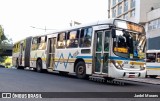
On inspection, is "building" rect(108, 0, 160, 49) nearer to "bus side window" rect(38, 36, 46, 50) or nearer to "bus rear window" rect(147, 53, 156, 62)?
"bus rear window" rect(147, 53, 156, 62)

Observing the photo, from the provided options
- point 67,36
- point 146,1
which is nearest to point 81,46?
point 67,36

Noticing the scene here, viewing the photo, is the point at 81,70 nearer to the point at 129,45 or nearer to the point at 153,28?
the point at 129,45

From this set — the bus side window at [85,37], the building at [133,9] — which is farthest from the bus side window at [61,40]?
the building at [133,9]

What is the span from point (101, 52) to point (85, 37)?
189cm

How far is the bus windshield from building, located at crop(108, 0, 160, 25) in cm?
3794

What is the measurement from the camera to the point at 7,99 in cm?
911

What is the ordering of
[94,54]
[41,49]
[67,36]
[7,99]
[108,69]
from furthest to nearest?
[41,49], [67,36], [94,54], [108,69], [7,99]

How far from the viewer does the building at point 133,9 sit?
175 feet

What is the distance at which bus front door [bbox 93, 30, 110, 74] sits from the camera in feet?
49.8

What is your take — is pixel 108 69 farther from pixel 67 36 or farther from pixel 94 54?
pixel 67 36

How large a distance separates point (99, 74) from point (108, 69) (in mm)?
773

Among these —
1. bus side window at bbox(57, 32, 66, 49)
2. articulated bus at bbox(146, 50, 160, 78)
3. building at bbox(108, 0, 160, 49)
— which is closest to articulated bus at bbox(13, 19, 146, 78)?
bus side window at bbox(57, 32, 66, 49)

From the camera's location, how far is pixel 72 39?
730 inches

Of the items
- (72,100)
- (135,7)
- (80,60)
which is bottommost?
(72,100)
